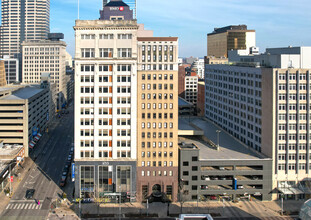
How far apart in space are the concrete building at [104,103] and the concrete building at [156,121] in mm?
2625

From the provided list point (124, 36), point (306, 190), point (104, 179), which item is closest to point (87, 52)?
point (124, 36)

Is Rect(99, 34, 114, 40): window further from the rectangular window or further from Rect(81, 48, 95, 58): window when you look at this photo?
Rect(81, 48, 95, 58): window

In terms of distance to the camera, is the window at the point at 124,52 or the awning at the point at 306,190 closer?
the window at the point at 124,52

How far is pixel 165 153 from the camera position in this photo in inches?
4860

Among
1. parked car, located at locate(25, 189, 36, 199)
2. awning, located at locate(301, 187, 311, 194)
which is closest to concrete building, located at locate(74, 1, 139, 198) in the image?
parked car, located at locate(25, 189, 36, 199)

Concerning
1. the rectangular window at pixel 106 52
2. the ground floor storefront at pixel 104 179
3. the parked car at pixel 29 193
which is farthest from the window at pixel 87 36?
the parked car at pixel 29 193

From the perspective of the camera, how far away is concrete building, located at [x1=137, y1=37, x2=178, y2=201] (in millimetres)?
122812

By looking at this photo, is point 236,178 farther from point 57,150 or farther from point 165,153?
point 57,150

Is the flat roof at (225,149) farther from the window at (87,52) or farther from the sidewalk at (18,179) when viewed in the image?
the sidewalk at (18,179)

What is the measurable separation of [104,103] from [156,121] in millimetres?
17018

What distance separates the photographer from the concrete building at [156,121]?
403ft

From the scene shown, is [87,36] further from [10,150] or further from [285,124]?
[10,150]

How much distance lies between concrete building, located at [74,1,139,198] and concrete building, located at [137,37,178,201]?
2625 mm

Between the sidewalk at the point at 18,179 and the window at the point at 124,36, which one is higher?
the window at the point at 124,36
